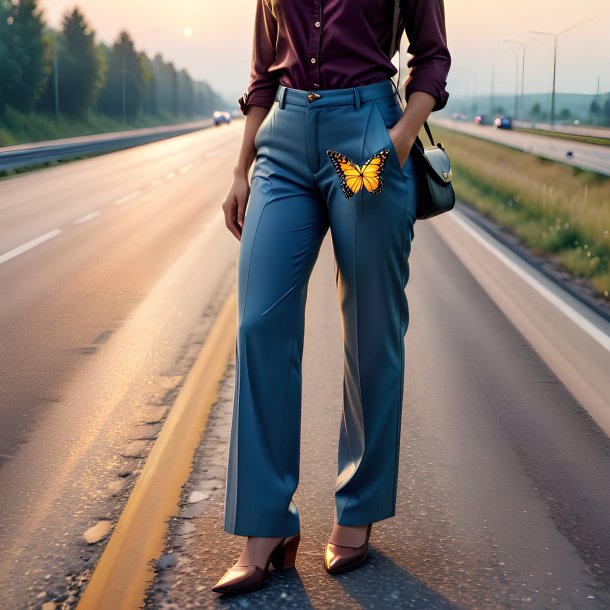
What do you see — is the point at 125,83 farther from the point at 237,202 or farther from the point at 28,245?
the point at 237,202

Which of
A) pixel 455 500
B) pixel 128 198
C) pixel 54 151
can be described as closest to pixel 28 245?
pixel 128 198

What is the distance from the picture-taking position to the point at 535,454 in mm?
4285

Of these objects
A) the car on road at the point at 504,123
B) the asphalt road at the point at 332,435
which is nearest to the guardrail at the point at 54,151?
the asphalt road at the point at 332,435

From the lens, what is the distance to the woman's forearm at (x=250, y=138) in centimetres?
308

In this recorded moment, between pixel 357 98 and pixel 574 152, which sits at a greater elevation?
pixel 357 98

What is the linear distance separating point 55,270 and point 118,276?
67 cm

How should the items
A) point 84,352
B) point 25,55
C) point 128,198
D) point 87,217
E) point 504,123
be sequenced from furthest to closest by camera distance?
point 504,123 < point 25,55 < point 128,198 < point 87,217 < point 84,352

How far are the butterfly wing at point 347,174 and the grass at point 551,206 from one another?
5.72 m

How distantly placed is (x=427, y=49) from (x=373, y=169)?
Result: 0.41 m

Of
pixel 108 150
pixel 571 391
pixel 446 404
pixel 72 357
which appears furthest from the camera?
pixel 108 150

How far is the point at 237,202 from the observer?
3.10 m

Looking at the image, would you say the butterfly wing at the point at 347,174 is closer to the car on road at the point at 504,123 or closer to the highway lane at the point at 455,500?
the highway lane at the point at 455,500

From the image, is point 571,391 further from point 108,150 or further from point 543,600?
point 108,150

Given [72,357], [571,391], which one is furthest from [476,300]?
[72,357]
